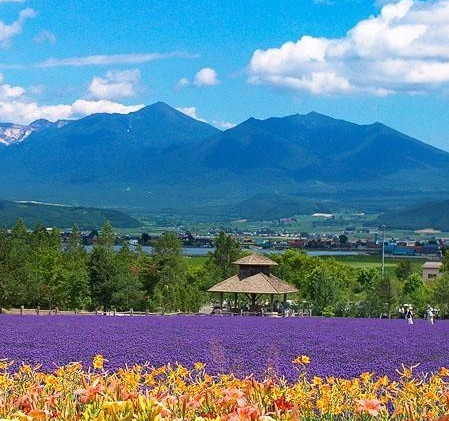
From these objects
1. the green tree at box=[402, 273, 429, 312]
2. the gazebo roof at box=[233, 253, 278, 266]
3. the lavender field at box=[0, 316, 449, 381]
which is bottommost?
the green tree at box=[402, 273, 429, 312]

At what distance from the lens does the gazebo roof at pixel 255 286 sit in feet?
134

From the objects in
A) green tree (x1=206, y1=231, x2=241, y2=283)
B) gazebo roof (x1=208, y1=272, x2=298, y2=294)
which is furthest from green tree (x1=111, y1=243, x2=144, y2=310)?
green tree (x1=206, y1=231, x2=241, y2=283)

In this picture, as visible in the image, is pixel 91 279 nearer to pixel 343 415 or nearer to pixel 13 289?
pixel 13 289

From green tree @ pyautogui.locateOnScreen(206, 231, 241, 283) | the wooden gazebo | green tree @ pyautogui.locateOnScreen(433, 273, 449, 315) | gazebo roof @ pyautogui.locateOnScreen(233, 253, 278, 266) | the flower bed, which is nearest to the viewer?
the flower bed

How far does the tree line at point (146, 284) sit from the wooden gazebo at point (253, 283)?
17.1 ft

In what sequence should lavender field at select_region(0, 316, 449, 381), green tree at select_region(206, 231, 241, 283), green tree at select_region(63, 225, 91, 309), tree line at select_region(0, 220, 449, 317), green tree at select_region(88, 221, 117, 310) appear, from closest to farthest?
lavender field at select_region(0, 316, 449, 381)
tree line at select_region(0, 220, 449, 317)
green tree at select_region(63, 225, 91, 309)
green tree at select_region(88, 221, 117, 310)
green tree at select_region(206, 231, 241, 283)

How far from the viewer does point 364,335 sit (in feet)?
45.7

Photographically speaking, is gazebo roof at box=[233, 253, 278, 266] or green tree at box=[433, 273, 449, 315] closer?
gazebo roof at box=[233, 253, 278, 266]

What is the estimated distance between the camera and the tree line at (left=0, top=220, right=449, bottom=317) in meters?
48.3

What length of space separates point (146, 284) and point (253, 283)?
22.4 metres

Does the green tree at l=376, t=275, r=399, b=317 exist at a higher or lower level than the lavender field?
lower

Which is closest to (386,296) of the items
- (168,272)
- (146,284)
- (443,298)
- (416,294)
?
(443,298)

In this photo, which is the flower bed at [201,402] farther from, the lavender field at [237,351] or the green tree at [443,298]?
the green tree at [443,298]

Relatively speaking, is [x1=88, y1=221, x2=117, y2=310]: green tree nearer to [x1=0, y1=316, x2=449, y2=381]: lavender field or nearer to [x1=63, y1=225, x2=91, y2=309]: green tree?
[x1=63, y1=225, x2=91, y2=309]: green tree
